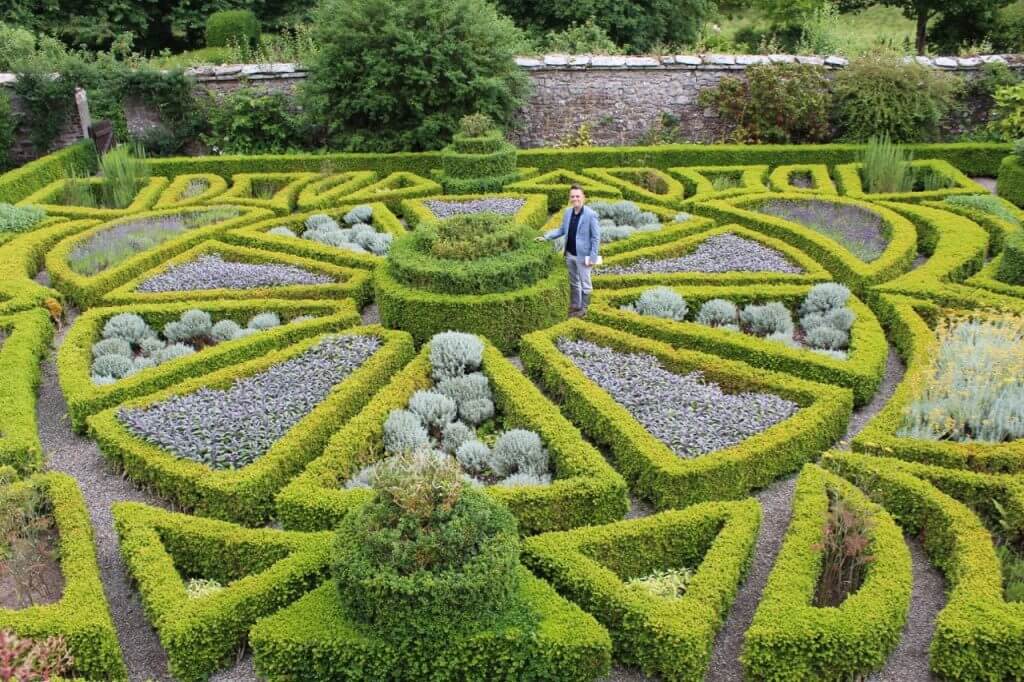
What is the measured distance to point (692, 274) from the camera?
490 inches

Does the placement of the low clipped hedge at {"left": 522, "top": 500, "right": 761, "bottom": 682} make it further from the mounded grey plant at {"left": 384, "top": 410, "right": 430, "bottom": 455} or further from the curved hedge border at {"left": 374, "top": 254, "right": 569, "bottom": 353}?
the curved hedge border at {"left": 374, "top": 254, "right": 569, "bottom": 353}

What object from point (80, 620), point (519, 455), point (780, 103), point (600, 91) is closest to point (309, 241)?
point (519, 455)

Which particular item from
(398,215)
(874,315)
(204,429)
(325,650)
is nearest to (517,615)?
(325,650)

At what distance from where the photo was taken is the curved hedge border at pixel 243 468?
321 inches

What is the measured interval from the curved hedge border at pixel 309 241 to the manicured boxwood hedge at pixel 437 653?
760cm

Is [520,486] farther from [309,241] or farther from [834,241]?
[834,241]

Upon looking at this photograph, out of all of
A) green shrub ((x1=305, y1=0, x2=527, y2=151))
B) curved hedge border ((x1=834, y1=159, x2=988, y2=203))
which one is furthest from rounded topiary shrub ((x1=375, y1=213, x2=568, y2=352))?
green shrub ((x1=305, y1=0, x2=527, y2=151))

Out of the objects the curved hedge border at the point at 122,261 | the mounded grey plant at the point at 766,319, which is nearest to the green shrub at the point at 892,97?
the mounded grey plant at the point at 766,319

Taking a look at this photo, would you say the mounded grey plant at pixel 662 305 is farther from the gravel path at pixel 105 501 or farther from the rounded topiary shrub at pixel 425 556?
the gravel path at pixel 105 501

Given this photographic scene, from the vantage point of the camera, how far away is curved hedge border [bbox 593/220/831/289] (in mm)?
12344

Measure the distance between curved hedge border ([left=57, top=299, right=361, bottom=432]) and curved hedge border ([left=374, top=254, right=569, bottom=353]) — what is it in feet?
2.46

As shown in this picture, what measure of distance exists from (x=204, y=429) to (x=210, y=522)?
1.77 meters

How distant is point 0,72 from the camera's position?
893 inches

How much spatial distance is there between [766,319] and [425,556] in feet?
22.2
